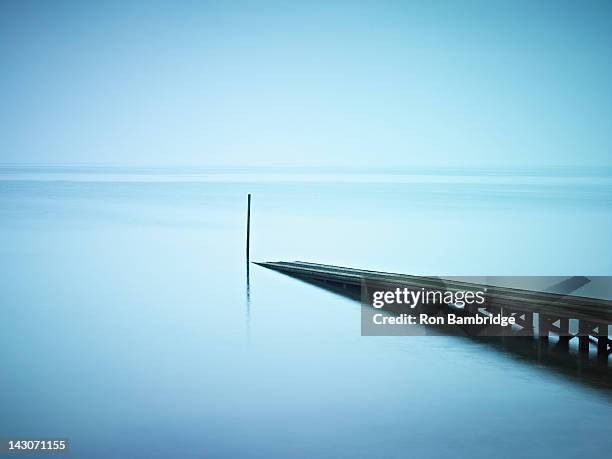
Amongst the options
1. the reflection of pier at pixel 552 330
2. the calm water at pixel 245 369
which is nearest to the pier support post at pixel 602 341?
the reflection of pier at pixel 552 330

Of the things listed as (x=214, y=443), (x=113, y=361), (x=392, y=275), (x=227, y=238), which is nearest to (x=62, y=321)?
(x=113, y=361)

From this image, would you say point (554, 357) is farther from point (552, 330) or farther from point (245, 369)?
point (245, 369)

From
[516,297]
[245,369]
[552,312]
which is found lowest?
[245,369]

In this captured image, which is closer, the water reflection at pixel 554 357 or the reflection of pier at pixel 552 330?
the water reflection at pixel 554 357

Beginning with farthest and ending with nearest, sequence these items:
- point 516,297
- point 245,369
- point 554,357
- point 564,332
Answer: point 516,297, point 564,332, point 245,369, point 554,357

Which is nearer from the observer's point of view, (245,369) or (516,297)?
(245,369)

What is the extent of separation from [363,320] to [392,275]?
197 cm

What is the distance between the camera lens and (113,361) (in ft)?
30.1

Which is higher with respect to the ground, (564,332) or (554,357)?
(564,332)

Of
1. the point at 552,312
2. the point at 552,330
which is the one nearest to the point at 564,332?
the point at 552,330

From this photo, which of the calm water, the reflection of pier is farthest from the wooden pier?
the calm water

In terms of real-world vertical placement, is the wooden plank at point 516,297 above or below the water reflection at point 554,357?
above

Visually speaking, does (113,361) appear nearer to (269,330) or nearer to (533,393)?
(269,330)

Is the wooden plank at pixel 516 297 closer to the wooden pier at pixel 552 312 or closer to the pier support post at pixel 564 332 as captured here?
the wooden pier at pixel 552 312
